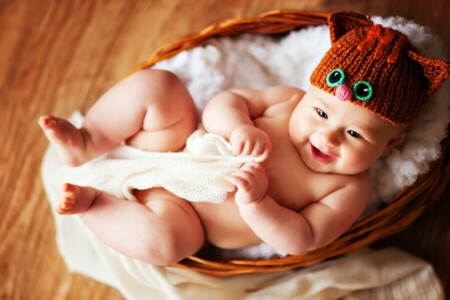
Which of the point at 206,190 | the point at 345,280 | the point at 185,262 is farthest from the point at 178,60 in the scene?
the point at 345,280

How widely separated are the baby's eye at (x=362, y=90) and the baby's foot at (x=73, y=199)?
0.67 meters

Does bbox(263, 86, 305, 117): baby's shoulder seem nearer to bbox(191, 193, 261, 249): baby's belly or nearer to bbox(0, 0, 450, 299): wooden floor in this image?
bbox(191, 193, 261, 249): baby's belly

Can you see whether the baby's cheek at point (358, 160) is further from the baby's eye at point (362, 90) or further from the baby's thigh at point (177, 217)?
the baby's thigh at point (177, 217)

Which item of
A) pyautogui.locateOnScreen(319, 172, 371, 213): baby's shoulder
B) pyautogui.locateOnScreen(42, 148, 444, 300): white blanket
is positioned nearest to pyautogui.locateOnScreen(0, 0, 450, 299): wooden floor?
pyautogui.locateOnScreen(42, 148, 444, 300): white blanket

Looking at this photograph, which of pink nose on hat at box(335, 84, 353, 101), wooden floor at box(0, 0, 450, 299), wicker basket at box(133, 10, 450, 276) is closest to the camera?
pink nose on hat at box(335, 84, 353, 101)

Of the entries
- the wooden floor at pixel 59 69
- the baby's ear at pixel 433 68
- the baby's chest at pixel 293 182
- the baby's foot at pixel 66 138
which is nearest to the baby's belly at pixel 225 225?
the baby's chest at pixel 293 182

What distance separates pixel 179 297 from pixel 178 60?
2.33 feet

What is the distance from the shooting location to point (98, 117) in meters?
1.13

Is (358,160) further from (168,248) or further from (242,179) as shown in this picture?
(168,248)

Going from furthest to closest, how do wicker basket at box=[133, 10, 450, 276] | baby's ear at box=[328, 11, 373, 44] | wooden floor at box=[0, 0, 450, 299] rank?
wooden floor at box=[0, 0, 450, 299], wicker basket at box=[133, 10, 450, 276], baby's ear at box=[328, 11, 373, 44]

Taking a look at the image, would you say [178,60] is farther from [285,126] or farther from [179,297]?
[179,297]

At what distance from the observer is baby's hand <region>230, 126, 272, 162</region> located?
1038 millimetres

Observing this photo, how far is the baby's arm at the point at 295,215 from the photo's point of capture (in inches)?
38.6

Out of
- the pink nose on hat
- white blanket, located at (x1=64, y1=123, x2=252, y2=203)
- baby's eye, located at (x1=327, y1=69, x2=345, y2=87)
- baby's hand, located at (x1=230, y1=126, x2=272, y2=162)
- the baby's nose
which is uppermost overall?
baby's eye, located at (x1=327, y1=69, x2=345, y2=87)
